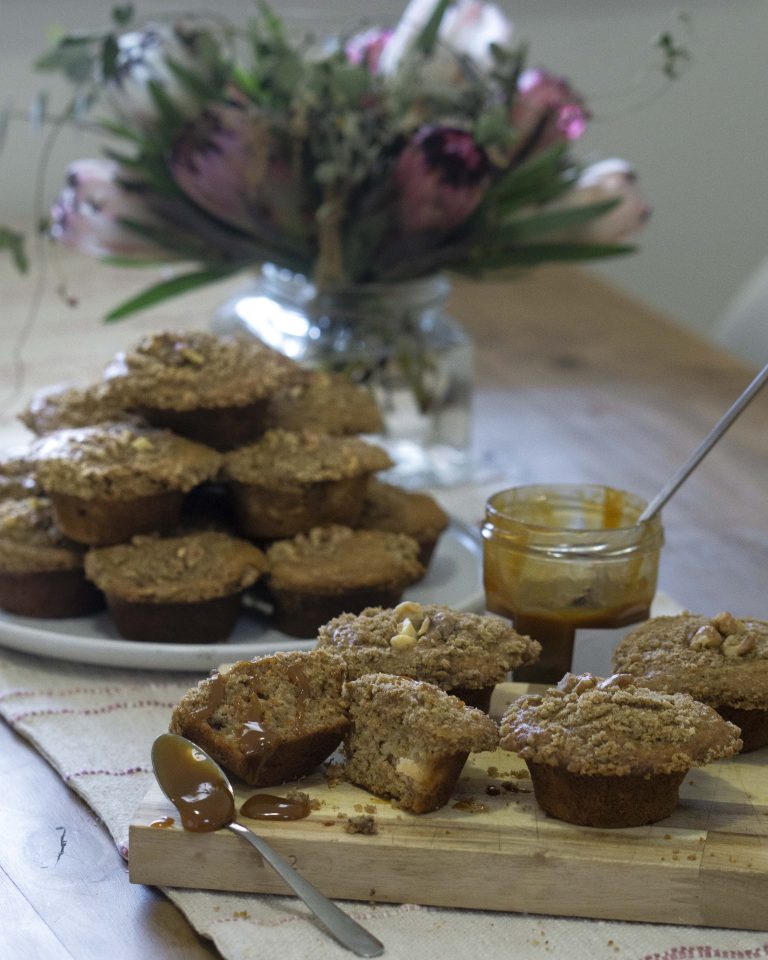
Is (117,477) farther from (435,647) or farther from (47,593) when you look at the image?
(435,647)

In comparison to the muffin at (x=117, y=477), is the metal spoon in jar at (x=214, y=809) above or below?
below

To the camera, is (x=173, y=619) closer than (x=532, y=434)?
Yes

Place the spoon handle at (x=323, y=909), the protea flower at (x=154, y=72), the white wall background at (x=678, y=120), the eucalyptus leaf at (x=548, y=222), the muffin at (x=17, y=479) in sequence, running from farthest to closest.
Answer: the white wall background at (x=678, y=120) < the eucalyptus leaf at (x=548, y=222) < the protea flower at (x=154, y=72) < the muffin at (x=17, y=479) < the spoon handle at (x=323, y=909)

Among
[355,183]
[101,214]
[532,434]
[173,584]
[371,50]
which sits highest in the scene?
[371,50]

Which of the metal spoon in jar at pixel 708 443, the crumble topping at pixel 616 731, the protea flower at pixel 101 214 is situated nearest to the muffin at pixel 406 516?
the metal spoon in jar at pixel 708 443

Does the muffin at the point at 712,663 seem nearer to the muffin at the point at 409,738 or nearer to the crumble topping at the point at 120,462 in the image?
the muffin at the point at 409,738

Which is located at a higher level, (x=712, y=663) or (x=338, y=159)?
(x=338, y=159)

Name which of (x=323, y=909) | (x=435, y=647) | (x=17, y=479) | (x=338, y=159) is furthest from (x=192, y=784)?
(x=338, y=159)
